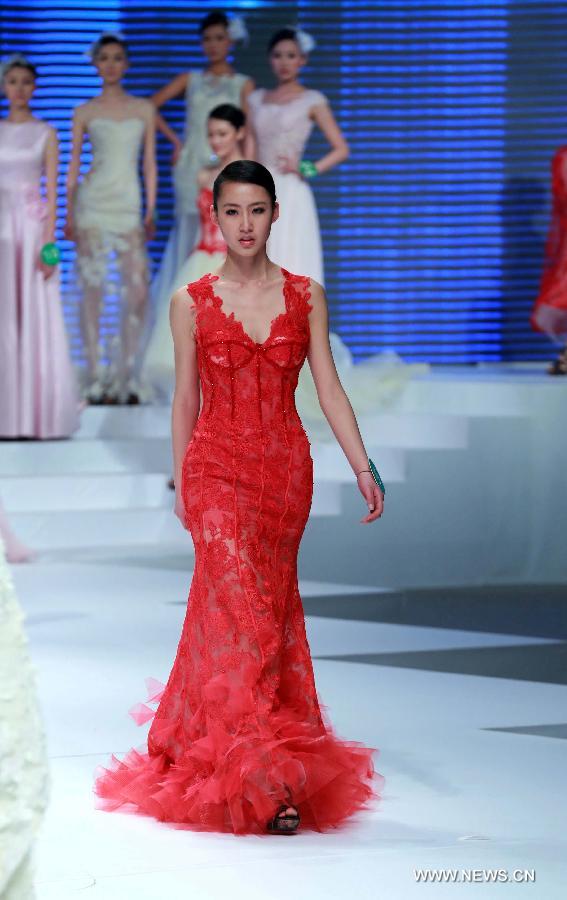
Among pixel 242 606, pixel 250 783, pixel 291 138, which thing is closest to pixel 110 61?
pixel 291 138

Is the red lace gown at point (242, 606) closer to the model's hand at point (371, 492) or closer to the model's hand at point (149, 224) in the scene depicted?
the model's hand at point (371, 492)

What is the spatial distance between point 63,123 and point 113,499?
13.3 ft

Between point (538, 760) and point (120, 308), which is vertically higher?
point (120, 308)

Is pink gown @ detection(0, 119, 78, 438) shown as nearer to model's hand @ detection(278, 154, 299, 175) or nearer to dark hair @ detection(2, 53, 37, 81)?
dark hair @ detection(2, 53, 37, 81)

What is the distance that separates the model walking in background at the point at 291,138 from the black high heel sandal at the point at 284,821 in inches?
206

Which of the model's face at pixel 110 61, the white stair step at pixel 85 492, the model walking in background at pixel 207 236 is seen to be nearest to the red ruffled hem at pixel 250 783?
the model walking in background at pixel 207 236

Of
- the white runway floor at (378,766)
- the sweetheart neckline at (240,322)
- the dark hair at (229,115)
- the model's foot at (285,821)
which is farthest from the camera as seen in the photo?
the dark hair at (229,115)

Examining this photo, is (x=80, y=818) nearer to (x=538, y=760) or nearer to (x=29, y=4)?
(x=538, y=760)

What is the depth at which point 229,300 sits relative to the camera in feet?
10.7

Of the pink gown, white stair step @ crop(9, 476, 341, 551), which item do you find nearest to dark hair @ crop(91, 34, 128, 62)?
the pink gown

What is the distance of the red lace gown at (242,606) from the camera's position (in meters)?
3.11

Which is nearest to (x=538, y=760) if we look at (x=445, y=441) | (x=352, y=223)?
(x=445, y=441)

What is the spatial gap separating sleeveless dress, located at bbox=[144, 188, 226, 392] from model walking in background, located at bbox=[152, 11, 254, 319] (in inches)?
16.8

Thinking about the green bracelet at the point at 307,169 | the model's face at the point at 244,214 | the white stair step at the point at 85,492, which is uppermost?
the green bracelet at the point at 307,169
